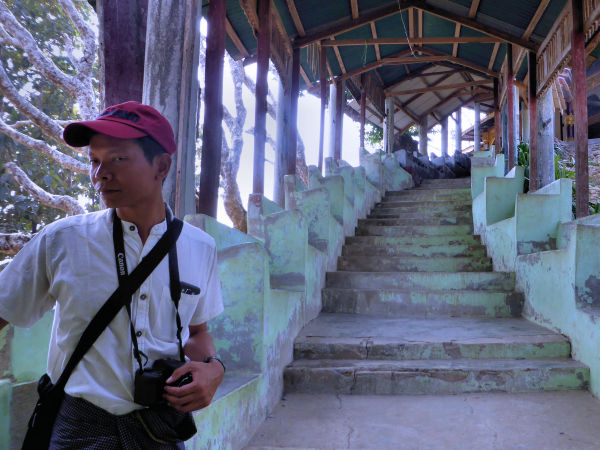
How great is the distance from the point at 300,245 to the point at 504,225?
2.46m

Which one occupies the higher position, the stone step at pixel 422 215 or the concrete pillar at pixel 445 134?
the concrete pillar at pixel 445 134

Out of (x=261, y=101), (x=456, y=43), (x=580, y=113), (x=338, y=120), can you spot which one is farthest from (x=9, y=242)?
(x=456, y=43)

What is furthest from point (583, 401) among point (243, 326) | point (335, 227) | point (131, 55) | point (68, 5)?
point (68, 5)

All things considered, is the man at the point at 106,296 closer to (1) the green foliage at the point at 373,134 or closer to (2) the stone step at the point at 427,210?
(2) the stone step at the point at 427,210

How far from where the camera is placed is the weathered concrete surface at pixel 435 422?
2488 millimetres

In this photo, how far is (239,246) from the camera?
8.75ft

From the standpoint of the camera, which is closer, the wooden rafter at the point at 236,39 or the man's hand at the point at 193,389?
the man's hand at the point at 193,389

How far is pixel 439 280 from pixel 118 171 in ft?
13.6

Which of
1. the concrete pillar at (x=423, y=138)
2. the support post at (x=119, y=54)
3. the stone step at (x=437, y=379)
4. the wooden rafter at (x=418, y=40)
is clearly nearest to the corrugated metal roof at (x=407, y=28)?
the wooden rafter at (x=418, y=40)

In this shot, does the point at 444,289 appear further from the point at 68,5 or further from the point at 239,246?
the point at 68,5

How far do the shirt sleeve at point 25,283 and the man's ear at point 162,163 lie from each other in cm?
31

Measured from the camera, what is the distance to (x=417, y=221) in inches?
267

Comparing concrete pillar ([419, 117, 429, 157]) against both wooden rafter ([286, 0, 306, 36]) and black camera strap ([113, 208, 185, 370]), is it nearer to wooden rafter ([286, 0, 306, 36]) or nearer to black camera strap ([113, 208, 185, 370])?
wooden rafter ([286, 0, 306, 36])

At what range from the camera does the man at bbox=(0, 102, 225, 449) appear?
1082 millimetres
